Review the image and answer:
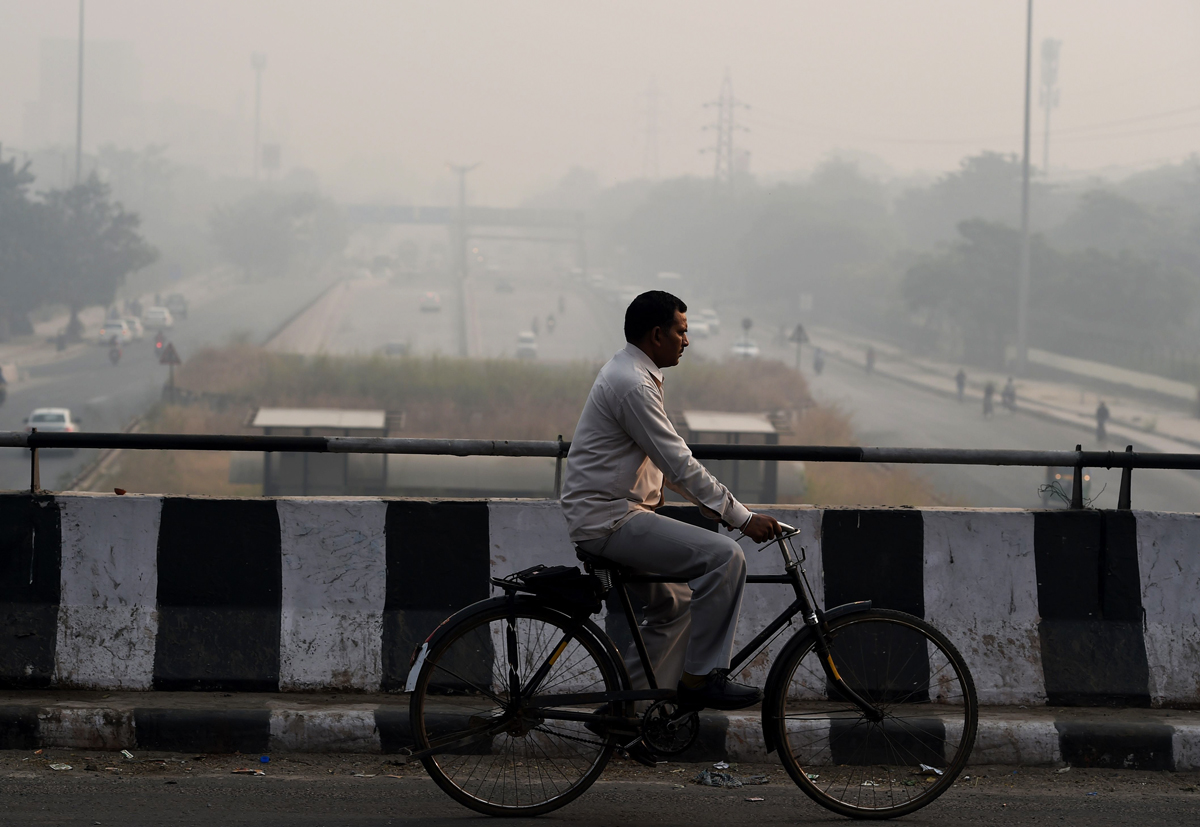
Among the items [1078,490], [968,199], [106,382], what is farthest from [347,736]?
[968,199]

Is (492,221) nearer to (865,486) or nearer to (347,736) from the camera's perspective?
(865,486)

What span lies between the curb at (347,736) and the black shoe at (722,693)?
686 mm

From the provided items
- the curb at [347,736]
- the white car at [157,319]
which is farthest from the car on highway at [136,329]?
the curb at [347,736]

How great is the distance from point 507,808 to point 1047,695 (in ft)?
7.28

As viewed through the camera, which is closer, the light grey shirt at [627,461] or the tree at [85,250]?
the light grey shirt at [627,461]

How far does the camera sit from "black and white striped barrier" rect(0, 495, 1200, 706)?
4.68m

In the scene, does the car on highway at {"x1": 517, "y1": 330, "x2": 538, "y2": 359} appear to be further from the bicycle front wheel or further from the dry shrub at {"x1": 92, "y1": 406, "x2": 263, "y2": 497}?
the bicycle front wheel

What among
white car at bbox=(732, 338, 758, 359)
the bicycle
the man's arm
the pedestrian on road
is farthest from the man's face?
white car at bbox=(732, 338, 758, 359)

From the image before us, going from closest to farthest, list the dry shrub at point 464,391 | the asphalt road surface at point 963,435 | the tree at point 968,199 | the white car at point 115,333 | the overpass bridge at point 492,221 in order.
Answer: the asphalt road surface at point 963,435 → the dry shrub at point 464,391 → the white car at point 115,333 → the tree at point 968,199 → the overpass bridge at point 492,221

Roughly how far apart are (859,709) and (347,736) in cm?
182

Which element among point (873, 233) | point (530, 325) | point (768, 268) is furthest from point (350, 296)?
point (873, 233)

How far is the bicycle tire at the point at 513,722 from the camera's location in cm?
378

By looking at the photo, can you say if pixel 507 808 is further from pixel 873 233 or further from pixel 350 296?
pixel 350 296

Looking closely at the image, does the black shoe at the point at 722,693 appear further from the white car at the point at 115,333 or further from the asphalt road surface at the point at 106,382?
the white car at the point at 115,333
